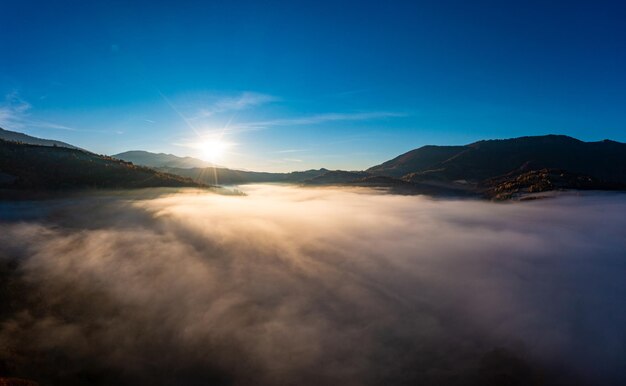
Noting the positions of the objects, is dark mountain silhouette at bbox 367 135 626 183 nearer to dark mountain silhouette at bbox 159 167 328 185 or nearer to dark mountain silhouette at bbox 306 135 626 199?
dark mountain silhouette at bbox 306 135 626 199

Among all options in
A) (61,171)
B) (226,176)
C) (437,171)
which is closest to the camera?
(61,171)

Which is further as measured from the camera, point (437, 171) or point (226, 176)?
point (226, 176)

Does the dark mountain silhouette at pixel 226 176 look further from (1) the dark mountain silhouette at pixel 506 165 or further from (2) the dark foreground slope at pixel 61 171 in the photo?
(2) the dark foreground slope at pixel 61 171

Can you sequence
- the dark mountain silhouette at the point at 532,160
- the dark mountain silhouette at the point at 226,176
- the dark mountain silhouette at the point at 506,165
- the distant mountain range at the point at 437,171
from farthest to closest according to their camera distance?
1. the dark mountain silhouette at the point at 226,176
2. the dark mountain silhouette at the point at 532,160
3. the dark mountain silhouette at the point at 506,165
4. the distant mountain range at the point at 437,171

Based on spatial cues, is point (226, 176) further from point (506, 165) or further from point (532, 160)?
point (532, 160)

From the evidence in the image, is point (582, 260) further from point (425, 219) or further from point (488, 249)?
point (425, 219)

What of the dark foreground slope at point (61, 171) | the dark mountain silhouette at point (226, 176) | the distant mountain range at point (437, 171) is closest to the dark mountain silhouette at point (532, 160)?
the distant mountain range at point (437, 171)

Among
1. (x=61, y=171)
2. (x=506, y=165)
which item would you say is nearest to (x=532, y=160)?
(x=506, y=165)

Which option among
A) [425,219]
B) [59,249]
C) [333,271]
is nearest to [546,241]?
[425,219]

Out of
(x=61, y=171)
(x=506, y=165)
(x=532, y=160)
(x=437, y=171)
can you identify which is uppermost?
(x=532, y=160)
